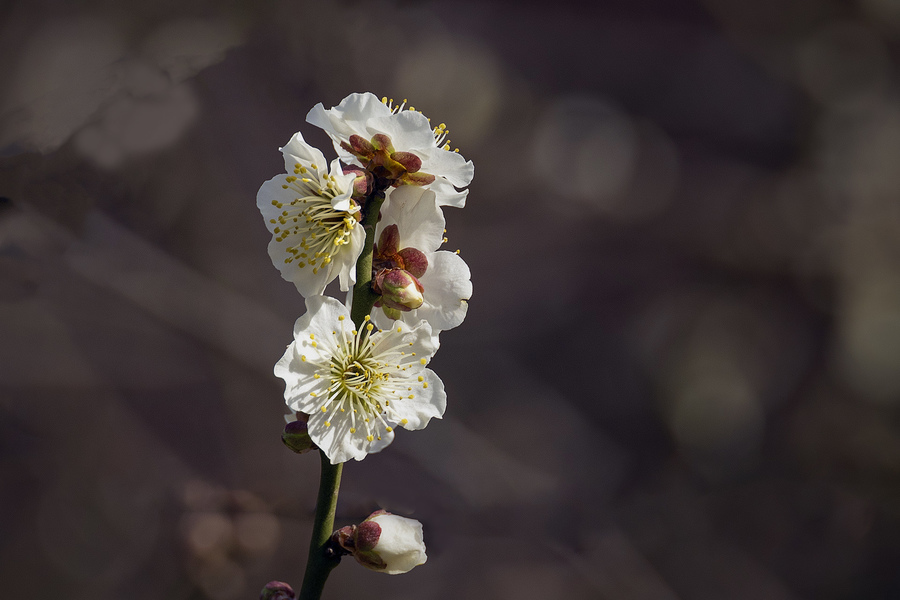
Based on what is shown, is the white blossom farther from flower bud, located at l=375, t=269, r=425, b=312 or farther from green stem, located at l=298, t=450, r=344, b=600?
flower bud, located at l=375, t=269, r=425, b=312

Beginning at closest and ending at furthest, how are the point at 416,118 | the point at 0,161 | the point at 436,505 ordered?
1. the point at 416,118
2. the point at 0,161
3. the point at 436,505

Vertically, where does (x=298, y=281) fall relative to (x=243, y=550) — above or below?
above

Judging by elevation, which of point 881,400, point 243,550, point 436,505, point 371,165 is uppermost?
point 881,400

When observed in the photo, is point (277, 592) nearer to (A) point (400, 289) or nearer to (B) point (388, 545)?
(B) point (388, 545)

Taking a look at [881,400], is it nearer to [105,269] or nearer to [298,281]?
[298,281]

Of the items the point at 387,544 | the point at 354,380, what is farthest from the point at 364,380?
the point at 387,544

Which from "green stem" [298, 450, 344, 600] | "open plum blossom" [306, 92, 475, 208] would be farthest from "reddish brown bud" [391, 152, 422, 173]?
"green stem" [298, 450, 344, 600]

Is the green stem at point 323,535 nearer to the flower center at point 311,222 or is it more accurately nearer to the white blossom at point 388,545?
the white blossom at point 388,545

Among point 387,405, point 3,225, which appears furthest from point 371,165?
point 3,225
